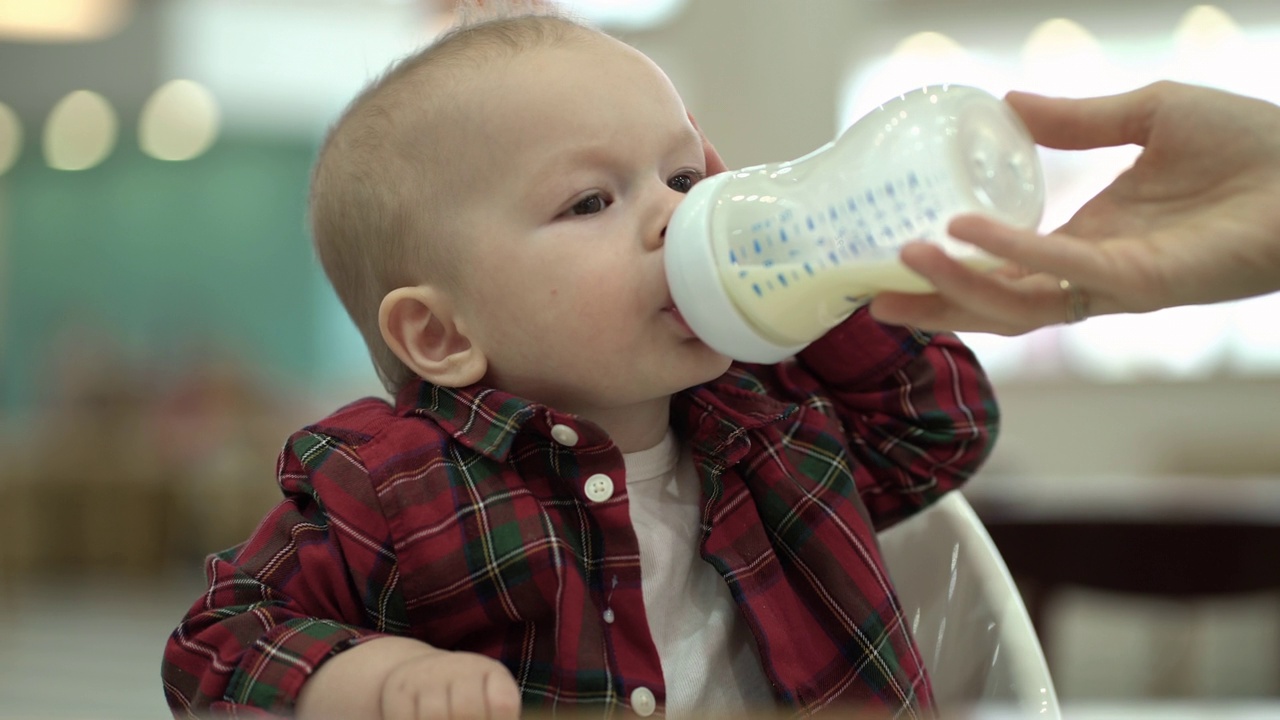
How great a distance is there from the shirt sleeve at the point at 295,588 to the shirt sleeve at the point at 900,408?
404 millimetres

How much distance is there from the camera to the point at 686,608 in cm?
90

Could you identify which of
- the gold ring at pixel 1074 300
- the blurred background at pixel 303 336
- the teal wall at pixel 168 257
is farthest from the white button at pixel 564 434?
the teal wall at pixel 168 257

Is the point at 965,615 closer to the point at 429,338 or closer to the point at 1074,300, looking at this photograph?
the point at 1074,300

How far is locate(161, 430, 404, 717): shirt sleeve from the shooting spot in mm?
757

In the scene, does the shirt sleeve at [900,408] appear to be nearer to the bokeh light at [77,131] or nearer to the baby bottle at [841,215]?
the baby bottle at [841,215]

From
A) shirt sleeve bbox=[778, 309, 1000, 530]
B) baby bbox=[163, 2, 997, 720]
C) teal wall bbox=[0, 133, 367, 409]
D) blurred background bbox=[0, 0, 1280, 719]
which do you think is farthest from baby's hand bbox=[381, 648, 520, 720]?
teal wall bbox=[0, 133, 367, 409]

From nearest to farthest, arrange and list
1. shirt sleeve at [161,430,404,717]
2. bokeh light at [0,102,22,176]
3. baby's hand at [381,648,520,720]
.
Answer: baby's hand at [381,648,520,720] < shirt sleeve at [161,430,404,717] < bokeh light at [0,102,22,176]

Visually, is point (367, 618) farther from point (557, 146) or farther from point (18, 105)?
point (18, 105)

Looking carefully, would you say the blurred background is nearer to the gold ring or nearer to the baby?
the baby

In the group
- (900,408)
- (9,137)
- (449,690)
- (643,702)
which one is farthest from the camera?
(9,137)

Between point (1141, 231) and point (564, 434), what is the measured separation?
424 millimetres

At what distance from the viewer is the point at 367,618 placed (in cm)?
83

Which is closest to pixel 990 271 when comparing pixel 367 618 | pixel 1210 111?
pixel 1210 111

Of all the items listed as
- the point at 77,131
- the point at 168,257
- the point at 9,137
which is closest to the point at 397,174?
the point at 168,257
